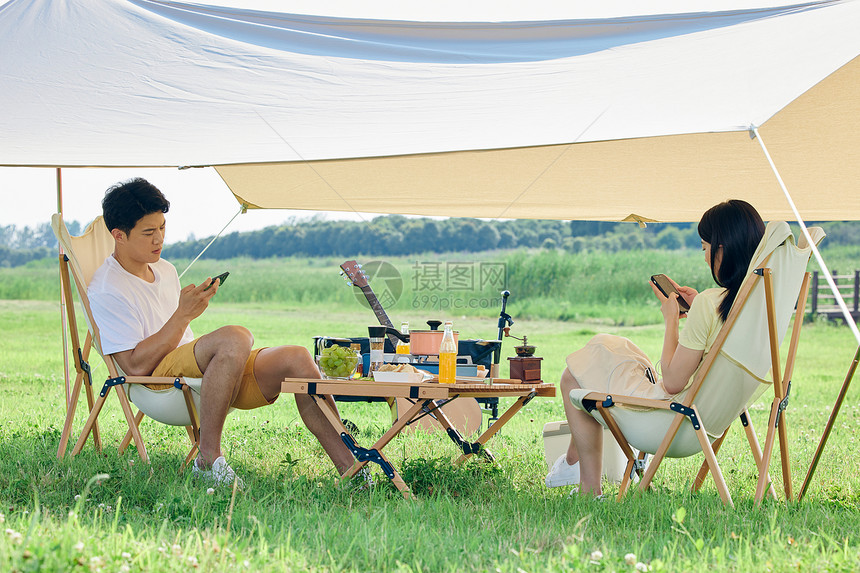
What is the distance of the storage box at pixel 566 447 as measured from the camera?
11.9ft

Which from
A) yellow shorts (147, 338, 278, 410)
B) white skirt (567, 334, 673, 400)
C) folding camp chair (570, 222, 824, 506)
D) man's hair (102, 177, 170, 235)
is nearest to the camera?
folding camp chair (570, 222, 824, 506)

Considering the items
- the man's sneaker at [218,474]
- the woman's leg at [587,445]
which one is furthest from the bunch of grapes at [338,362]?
the woman's leg at [587,445]

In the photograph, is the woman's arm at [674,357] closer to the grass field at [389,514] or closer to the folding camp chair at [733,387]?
the folding camp chair at [733,387]

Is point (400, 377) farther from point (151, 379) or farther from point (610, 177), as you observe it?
point (610, 177)

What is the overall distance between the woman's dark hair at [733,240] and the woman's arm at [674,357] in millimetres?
158

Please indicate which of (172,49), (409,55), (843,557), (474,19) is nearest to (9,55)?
(172,49)

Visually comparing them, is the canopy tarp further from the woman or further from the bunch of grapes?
the bunch of grapes

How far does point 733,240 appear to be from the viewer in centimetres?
285

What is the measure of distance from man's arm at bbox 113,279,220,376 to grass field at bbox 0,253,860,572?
403 mm

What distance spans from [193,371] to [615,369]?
1612 mm

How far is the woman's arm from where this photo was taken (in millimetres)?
2824

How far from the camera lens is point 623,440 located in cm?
305

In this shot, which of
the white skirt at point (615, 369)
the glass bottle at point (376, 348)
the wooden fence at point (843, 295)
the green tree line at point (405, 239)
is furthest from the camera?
the green tree line at point (405, 239)

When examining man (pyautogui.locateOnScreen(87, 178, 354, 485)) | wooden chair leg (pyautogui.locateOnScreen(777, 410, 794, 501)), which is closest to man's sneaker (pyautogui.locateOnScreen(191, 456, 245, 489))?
man (pyautogui.locateOnScreen(87, 178, 354, 485))
